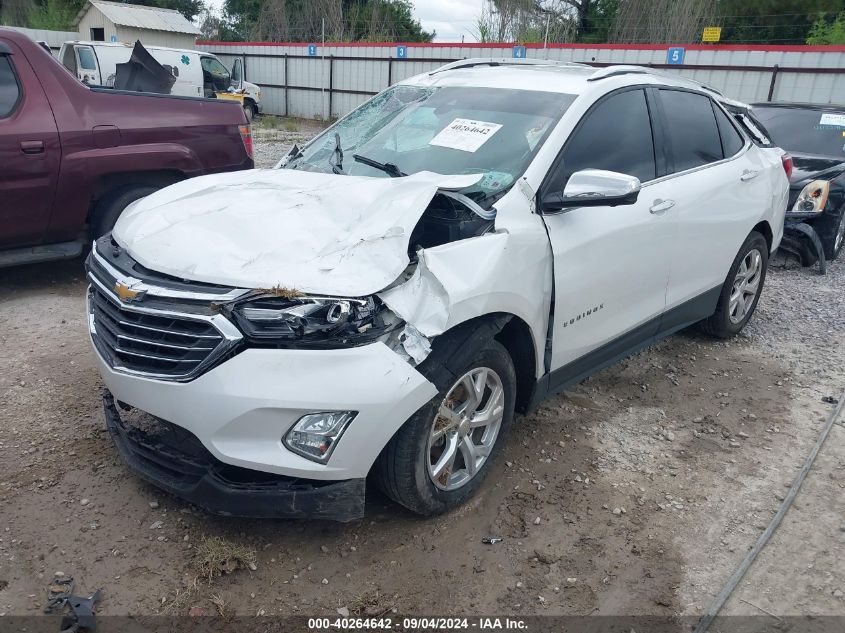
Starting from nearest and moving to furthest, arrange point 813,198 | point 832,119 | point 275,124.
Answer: point 813,198
point 832,119
point 275,124

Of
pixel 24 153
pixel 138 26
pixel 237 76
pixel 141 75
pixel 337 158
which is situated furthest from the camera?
pixel 138 26

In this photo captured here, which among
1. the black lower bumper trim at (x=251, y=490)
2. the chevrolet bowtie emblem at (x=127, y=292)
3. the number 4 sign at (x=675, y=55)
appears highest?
the number 4 sign at (x=675, y=55)

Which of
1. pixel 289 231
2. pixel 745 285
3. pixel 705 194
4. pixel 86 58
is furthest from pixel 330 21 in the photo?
pixel 289 231

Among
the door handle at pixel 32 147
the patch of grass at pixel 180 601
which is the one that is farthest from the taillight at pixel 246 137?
the patch of grass at pixel 180 601

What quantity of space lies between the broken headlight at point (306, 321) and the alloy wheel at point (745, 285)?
3.57 m

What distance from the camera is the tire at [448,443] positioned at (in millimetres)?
2742

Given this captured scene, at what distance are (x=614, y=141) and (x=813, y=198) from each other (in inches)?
174

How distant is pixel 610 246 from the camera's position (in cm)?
357

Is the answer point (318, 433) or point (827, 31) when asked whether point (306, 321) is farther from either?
point (827, 31)

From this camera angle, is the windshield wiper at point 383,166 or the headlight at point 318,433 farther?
the windshield wiper at point 383,166

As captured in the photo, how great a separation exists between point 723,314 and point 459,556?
10.5 ft

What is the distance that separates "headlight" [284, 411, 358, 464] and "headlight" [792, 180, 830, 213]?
6.33m

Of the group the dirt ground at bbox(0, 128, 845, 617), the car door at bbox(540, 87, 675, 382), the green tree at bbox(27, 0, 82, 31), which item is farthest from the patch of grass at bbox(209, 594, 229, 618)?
the green tree at bbox(27, 0, 82, 31)

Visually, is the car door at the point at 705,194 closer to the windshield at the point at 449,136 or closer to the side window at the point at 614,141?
the side window at the point at 614,141
